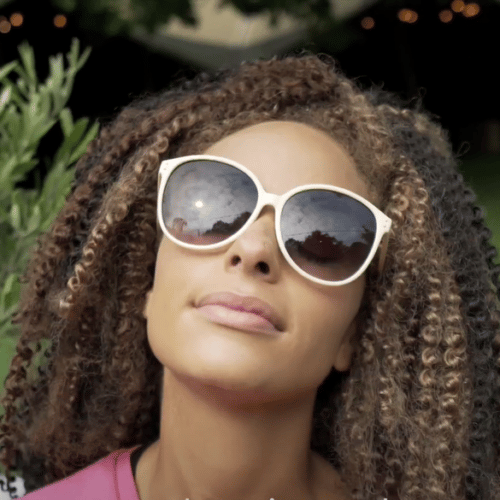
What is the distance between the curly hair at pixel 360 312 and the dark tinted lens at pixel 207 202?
262 millimetres

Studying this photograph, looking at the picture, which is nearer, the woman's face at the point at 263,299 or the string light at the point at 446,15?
the woman's face at the point at 263,299

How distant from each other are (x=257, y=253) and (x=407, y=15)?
387cm

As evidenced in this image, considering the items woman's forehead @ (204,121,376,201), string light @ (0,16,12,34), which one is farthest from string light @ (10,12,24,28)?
woman's forehead @ (204,121,376,201)

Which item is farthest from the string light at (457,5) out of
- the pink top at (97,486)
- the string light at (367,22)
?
the pink top at (97,486)

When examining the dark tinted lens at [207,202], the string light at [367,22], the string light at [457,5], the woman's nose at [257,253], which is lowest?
the woman's nose at [257,253]

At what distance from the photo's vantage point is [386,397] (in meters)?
1.96

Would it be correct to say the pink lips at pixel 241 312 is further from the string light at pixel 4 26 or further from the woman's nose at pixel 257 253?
the string light at pixel 4 26

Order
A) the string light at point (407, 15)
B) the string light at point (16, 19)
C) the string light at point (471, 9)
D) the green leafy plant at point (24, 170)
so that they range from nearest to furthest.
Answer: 1. the green leafy plant at point (24, 170)
2. the string light at point (16, 19)
3. the string light at point (471, 9)
4. the string light at point (407, 15)

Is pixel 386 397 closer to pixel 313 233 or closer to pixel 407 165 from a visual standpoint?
pixel 313 233

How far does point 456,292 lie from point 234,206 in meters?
0.63

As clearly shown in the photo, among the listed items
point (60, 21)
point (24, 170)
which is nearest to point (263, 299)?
point (24, 170)

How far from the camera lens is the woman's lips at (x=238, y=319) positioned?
174 cm

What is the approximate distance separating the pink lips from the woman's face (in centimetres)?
1

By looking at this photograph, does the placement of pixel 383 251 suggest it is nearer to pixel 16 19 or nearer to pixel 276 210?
pixel 276 210
